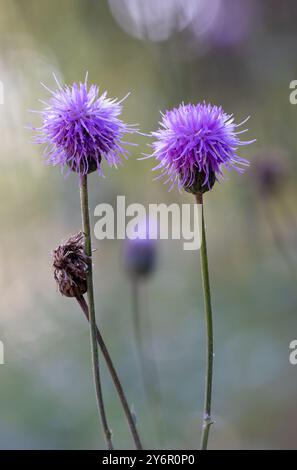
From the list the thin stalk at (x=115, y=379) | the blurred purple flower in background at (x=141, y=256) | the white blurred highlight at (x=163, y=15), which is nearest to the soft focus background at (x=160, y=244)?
the white blurred highlight at (x=163, y=15)

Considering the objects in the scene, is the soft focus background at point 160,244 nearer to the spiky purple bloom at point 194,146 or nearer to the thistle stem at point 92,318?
the thistle stem at point 92,318

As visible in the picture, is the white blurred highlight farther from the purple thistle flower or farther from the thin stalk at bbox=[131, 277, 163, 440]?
the purple thistle flower

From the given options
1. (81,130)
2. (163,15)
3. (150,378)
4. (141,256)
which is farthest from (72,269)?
(163,15)

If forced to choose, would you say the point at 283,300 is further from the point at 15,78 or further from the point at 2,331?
the point at 15,78

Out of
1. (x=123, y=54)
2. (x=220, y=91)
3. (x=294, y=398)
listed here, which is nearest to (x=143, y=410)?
(x=294, y=398)

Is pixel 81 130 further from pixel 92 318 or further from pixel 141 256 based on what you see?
pixel 141 256
